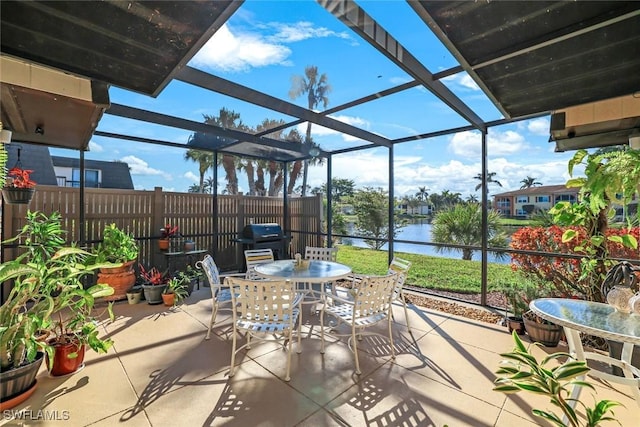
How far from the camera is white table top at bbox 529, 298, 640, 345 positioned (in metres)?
1.56

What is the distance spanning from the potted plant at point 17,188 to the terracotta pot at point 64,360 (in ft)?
4.97

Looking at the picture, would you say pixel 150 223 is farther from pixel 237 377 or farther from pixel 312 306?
pixel 237 377

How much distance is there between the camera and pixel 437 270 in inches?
319

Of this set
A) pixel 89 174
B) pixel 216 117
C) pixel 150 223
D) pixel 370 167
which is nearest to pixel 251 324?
A: pixel 216 117

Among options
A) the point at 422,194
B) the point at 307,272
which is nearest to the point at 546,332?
the point at 307,272

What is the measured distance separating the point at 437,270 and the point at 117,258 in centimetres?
772

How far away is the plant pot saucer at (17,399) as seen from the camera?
6.19 ft

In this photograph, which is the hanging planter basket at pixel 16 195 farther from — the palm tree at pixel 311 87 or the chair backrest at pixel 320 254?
the chair backrest at pixel 320 254

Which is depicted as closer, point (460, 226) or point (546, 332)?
point (546, 332)

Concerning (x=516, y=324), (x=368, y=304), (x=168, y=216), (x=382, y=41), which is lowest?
(x=516, y=324)

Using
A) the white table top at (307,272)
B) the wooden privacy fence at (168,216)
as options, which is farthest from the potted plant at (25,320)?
the wooden privacy fence at (168,216)

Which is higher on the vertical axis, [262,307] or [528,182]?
[528,182]

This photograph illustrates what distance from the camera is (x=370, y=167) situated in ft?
23.5

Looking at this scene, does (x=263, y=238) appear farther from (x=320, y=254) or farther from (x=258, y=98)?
(x=258, y=98)
